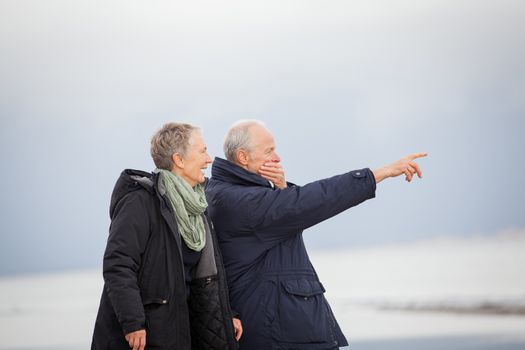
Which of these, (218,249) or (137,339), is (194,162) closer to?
(218,249)

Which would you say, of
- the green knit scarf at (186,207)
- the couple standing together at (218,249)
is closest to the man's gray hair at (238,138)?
the couple standing together at (218,249)

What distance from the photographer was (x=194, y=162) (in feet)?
9.99

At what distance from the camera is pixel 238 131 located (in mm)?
3342

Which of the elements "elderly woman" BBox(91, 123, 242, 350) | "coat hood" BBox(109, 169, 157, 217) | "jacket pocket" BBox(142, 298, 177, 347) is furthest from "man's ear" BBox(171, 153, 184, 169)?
"jacket pocket" BBox(142, 298, 177, 347)


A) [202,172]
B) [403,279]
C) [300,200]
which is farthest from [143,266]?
[403,279]

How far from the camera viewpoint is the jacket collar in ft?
10.8

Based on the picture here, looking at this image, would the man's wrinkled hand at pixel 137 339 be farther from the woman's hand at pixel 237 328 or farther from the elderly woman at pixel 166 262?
the woman's hand at pixel 237 328

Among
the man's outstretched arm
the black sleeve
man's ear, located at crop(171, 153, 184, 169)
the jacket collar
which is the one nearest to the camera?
the black sleeve

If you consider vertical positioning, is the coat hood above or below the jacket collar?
below

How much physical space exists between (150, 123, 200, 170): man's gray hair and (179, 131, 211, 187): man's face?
2cm

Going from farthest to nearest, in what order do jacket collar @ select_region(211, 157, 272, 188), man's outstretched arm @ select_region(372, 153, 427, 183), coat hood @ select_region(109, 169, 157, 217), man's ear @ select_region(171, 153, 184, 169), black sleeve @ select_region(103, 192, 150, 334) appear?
jacket collar @ select_region(211, 157, 272, 188) < man's outstretched arm @ select_region(372, 153, 427, 183) < man's ear @ select_region(171, 153, 184, 169) < coat hood @ select_region(109, 169, 157, 217) < black sleeve @ select_region(103, 192, 150, 334)

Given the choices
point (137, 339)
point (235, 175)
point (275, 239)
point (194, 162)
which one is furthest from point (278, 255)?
point (137, 339)

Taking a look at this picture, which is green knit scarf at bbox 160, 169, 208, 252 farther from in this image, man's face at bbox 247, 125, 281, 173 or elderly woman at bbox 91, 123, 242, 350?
man's face at bbox 247, 125, 281, 173

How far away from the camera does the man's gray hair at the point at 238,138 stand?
131 inches
